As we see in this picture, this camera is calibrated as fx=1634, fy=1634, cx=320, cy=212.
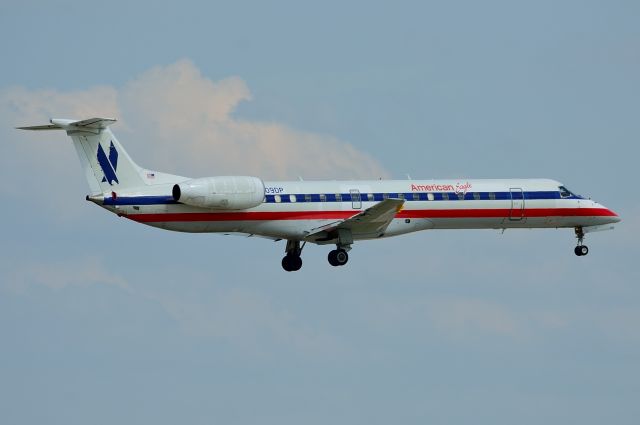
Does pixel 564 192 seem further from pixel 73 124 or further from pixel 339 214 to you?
pixel 73 124

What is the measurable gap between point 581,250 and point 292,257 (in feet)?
43.6

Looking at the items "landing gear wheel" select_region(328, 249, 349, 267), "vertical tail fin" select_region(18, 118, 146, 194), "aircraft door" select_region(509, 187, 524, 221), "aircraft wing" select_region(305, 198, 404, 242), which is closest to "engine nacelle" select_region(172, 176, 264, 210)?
"vertical tail fin" select_region(18, 118, 146, 194)

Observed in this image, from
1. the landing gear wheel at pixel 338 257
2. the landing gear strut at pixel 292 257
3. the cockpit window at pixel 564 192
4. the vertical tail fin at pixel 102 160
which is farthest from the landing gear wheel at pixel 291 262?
the cockpit window at pixel 564 192

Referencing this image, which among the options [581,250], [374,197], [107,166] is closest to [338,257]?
[374,197]

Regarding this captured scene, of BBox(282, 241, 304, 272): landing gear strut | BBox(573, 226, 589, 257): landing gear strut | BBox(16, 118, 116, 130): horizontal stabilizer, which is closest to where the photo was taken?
BBox(16, 118, 116, 130): horizontal stabilizer

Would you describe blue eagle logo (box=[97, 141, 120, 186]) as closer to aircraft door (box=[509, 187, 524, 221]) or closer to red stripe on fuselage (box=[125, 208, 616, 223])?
red stripe on fuselage (box=[125, 208, 616, 223])

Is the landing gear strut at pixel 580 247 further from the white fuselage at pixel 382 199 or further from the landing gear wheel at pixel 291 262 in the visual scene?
the landing gear wheel at pixel 291 262

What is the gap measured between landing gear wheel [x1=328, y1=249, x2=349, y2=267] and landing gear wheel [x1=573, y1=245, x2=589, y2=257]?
39.4 ft

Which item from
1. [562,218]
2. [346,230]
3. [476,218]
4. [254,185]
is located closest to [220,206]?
[254,185]

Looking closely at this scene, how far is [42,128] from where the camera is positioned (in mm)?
62844

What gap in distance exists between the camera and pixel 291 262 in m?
69.4

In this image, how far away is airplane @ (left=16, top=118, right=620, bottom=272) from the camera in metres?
63.2

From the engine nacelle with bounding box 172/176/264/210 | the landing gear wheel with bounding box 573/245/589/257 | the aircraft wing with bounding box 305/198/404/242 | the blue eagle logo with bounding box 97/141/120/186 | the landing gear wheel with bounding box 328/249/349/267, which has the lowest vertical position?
the landing gear wheel with bounding box 328/249/349/267

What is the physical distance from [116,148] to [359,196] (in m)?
10.3
